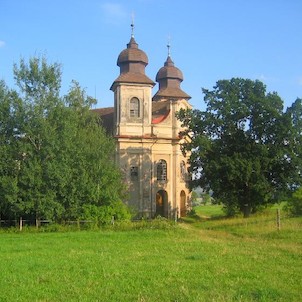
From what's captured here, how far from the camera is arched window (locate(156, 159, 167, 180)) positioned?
4144 centimetres

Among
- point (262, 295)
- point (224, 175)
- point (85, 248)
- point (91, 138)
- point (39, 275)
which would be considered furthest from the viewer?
point (224, 175)

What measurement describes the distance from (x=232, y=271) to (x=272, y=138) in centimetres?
2299

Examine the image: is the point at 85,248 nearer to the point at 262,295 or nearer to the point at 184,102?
the point at 262,295

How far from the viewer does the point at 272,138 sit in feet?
110

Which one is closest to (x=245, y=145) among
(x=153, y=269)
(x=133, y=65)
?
(x=133, y=65)

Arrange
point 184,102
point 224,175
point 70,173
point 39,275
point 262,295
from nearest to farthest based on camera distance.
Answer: point 262,295 < point 39,275 < point 70,173 < point 224,175 < point 184,102

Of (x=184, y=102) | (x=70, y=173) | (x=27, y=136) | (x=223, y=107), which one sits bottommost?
(x=70, y=173)

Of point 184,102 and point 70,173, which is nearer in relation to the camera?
point 70,173

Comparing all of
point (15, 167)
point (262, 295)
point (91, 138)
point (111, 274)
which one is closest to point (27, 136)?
point (15, 167)

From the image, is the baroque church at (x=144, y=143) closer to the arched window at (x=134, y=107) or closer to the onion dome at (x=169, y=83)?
the arched window at (x=134, y=107)

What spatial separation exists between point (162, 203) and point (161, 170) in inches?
138

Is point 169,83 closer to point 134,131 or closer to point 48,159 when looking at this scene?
point 134,131

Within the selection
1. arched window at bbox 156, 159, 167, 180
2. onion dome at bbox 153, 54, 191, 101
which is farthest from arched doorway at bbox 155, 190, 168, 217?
onion dome at bbox 153, 54, 191, 101

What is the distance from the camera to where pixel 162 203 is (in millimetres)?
42844
